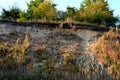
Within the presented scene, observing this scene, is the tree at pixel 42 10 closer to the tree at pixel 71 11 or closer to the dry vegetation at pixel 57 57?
the tree at pixel 71 11

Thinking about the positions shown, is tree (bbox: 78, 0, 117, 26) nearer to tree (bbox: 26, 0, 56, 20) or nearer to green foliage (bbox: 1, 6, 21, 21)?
tree (bbox: 26, 0, 56, 20)

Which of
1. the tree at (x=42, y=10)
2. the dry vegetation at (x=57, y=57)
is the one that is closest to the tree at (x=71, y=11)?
the tree at (x=42, y=10)

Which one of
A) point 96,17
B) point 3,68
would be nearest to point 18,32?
point 96,17

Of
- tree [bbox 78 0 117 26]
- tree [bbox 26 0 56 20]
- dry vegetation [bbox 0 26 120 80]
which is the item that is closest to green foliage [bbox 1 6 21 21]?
tree [bbox 26 0 56 20]

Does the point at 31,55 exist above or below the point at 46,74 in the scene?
below

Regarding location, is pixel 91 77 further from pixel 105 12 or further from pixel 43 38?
pixel 105 12

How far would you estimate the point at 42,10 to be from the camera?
24.3 m

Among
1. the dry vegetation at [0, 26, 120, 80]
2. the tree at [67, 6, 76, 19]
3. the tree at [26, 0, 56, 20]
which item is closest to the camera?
the dry vegetation at [0, 26, 120, 80]

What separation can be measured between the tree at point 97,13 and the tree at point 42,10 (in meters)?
1.61

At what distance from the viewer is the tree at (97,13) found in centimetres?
2442

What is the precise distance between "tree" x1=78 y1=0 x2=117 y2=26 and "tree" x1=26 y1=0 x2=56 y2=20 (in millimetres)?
1608

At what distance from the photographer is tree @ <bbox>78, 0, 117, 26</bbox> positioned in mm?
24419

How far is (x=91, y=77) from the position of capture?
24.4 ft

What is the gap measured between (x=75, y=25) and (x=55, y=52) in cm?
288
